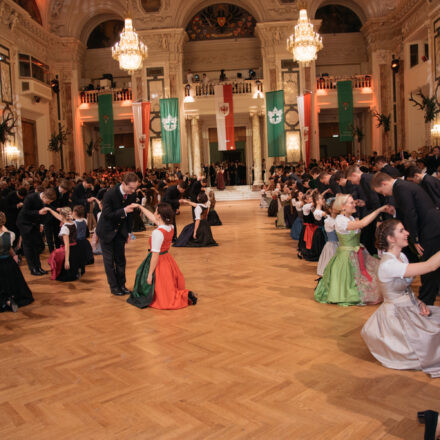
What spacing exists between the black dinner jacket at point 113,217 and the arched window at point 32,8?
54.5 feet

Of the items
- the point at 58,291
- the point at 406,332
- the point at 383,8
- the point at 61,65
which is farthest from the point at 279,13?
the point at 406,332

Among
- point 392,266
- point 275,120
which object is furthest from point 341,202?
point 275,120

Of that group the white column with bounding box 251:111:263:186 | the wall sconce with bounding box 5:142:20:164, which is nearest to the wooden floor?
the wall sconce with bounding box 5:142:20:164

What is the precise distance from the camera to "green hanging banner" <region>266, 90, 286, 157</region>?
20094mm

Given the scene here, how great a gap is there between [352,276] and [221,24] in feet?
72.6

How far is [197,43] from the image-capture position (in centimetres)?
2459

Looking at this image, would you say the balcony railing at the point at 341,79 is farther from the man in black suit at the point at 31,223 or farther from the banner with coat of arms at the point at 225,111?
the man in black suit at the point at 31,223

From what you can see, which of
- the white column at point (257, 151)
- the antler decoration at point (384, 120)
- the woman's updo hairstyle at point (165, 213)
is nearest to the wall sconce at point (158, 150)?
the white column at point (257, 151)

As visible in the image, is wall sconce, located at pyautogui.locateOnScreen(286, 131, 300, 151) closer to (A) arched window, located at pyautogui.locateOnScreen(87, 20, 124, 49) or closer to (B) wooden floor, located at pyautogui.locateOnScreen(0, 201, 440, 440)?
(A) arched window, located at pyautogui.locateOnScreen(87, 20, 124, 49)

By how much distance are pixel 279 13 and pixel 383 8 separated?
4.62 meters

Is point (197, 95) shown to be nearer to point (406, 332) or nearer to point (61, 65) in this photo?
point (61, 65)

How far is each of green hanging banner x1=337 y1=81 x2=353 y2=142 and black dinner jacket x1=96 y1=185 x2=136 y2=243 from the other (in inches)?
642

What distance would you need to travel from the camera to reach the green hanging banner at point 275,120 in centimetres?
2009

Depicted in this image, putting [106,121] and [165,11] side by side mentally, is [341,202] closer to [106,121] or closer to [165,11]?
[106,121]
